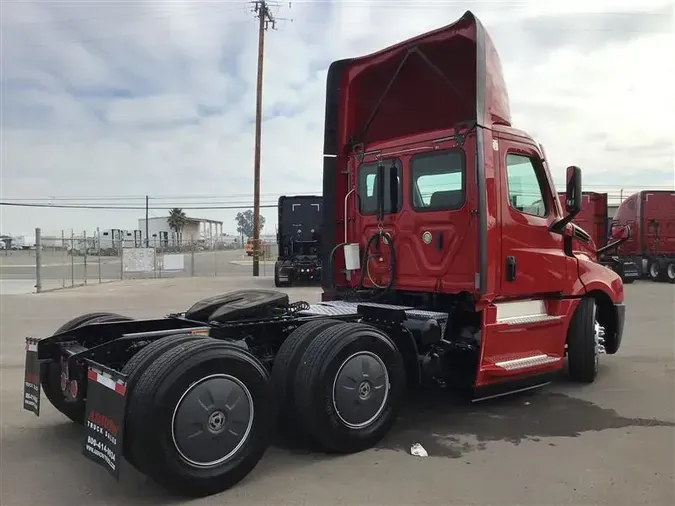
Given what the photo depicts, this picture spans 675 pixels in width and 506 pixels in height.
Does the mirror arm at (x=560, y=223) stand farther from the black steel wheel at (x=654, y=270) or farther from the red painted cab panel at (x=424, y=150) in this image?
the black steel wheel at (x=654, y=270)

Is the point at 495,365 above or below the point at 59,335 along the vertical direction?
below

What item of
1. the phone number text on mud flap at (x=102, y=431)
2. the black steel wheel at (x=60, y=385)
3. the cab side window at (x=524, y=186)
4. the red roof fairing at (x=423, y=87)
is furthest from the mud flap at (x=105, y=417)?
the cab side window at (x=524, y=186)

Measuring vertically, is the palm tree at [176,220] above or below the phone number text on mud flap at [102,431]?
above

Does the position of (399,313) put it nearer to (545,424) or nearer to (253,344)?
(253,344)

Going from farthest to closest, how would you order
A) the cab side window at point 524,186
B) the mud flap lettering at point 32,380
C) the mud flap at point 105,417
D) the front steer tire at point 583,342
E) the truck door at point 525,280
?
the front steer tire at point 583,342 < the cab side window at point 524,186 < the truck door at point 525,280 < the mud flap lettering at point 32,380 < the mud flap at point 105,417

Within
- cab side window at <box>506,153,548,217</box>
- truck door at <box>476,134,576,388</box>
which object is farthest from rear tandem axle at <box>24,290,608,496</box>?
cab side window at <box>506,153,548,217</box>

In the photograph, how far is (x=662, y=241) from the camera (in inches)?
910

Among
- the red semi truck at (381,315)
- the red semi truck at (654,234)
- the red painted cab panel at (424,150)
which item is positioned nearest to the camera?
the red semi truck at (381,315)

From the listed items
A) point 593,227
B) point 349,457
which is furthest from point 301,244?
point 349,457

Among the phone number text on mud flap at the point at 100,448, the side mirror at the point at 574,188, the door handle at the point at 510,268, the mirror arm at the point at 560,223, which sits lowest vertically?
the phone number text on mud flap at the point at 100,448

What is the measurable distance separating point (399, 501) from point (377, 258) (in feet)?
9.57


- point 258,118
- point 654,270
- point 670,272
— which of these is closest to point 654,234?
point 654,270

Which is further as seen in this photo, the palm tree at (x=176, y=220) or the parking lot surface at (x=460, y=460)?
the palm tree at (x=176, y=220)

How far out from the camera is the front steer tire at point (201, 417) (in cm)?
354
